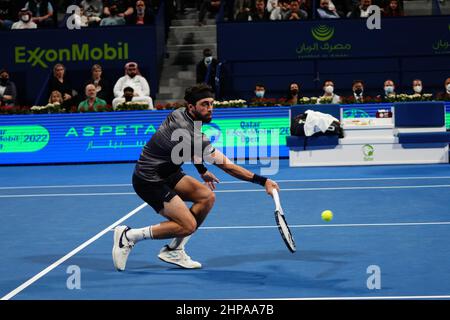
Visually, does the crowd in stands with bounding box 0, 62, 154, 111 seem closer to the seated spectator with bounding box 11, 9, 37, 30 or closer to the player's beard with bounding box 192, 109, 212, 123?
the seated spectator with bounding box 11, 9, 37, 30

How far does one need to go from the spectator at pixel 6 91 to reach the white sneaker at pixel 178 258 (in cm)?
1329

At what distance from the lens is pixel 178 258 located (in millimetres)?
8562

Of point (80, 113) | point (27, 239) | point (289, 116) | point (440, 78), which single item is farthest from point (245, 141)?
point (27, 239)

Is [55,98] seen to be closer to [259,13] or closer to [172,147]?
[259,13]

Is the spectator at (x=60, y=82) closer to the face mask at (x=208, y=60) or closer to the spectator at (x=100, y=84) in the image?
the spectator at (x=100, y=84)

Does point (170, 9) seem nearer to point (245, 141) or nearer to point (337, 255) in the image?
point (245, 141)

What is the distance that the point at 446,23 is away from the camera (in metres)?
21.8

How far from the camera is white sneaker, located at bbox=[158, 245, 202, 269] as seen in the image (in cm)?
846

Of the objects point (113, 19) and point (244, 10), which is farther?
point (113, 19)

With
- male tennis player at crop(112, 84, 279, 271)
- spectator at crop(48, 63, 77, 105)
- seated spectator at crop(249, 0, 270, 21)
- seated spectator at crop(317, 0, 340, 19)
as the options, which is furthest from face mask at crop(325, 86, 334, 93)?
male tennis player at crop(112, 84, 279, 271)

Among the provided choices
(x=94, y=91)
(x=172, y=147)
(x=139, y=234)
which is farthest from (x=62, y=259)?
(x=94, y=91)

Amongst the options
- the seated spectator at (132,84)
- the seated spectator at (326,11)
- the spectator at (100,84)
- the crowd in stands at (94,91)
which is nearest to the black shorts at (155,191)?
the crowd in stands at (94,91)

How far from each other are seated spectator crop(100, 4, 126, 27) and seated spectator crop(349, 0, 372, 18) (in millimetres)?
5907

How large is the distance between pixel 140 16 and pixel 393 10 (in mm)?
6467
